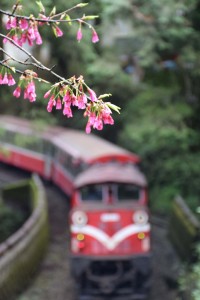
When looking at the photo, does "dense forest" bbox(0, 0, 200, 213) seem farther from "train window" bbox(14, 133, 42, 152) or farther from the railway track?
the railway track

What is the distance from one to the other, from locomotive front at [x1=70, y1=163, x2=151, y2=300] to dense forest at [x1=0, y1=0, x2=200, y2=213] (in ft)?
14.0

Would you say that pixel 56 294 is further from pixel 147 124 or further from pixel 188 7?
pixel 188 7

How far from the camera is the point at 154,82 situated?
20578mm

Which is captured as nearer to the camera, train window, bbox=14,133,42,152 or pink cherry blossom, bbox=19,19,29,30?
pink cherry blossom, bbox=19,19,29,30

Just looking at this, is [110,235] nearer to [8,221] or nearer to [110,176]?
[110,176]

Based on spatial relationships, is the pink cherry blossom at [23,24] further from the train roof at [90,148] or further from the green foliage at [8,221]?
the green foliage at [8,221]

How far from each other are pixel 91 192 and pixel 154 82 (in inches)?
377

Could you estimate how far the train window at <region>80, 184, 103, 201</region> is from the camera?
11.9 metres

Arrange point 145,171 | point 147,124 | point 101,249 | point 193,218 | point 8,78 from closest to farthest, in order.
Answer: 1. point 8,78
2. point 101,249
3. point 193,218
4. point 147,124
5. point 145,171

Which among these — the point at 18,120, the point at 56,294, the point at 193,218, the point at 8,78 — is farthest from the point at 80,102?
the point at 18,120

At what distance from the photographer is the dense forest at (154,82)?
52.4 feet

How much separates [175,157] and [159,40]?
4.37 metres

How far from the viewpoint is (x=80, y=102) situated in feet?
12.7

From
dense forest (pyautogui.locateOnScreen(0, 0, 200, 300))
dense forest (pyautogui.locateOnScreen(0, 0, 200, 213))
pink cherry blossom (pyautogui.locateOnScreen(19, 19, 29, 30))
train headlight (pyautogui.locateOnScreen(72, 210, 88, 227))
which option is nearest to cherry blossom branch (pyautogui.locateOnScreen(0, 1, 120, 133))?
pink cherry blossom (pyautogui.locateOnScreen(19, 19, 29, 30))
